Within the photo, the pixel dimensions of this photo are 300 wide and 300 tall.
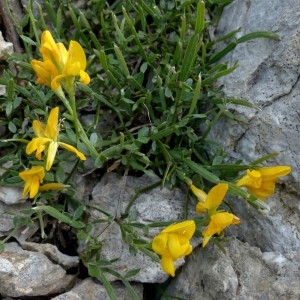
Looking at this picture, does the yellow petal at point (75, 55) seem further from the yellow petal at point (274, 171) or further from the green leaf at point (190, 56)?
the yellow petal at point (274, 171)

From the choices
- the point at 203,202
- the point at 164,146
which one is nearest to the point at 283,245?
the point at 203,202

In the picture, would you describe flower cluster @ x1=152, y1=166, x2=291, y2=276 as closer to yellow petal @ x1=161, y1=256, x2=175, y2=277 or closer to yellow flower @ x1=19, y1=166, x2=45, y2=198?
yellow petal @ x1=161, y1=256, x2=175, y2=277

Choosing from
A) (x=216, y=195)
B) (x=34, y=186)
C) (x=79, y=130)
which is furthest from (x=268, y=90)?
(x=34, y=186)

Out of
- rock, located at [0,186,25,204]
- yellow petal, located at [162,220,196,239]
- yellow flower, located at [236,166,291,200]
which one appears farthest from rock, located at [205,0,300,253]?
rock, located at [0,186,25,204]

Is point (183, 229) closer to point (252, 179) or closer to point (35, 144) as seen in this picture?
point (252, 179)

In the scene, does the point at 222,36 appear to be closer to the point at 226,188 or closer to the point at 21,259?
the point at 226,188

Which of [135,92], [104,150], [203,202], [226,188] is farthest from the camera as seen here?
[135,92]
